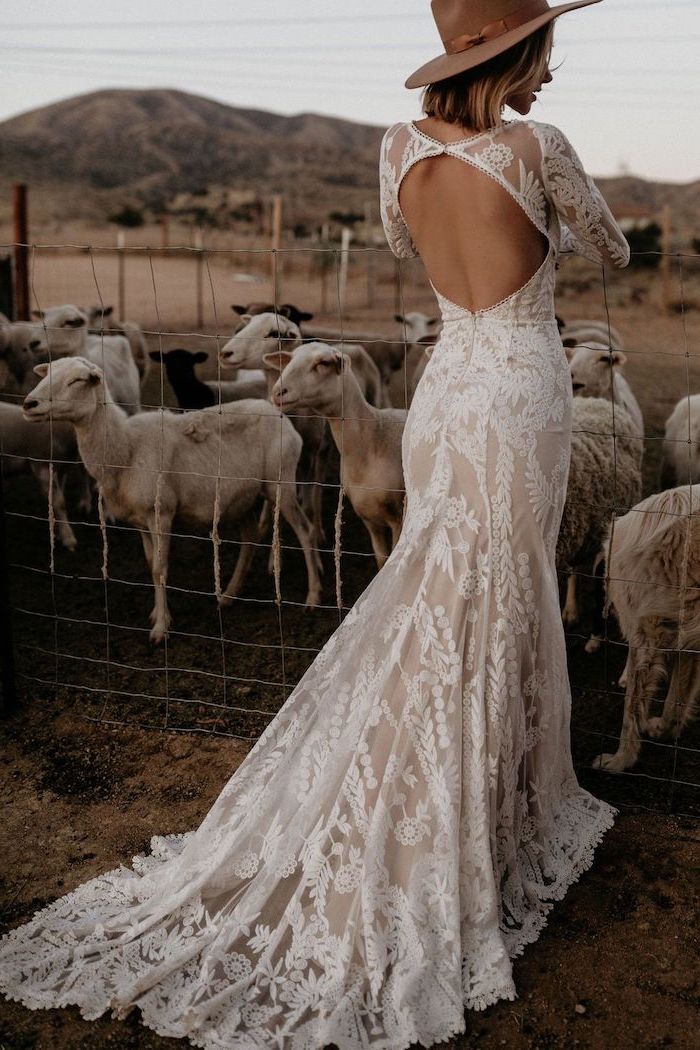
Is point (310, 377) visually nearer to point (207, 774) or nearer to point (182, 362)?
point (207, 774)

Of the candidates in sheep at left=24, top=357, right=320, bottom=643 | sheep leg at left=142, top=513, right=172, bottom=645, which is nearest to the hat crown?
sheep at left=24, top=357, right=320, bottom=643

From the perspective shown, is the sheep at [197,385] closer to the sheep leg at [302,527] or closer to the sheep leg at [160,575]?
the sheep leg at [302,527]

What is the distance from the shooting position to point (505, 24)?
2586 millimetres

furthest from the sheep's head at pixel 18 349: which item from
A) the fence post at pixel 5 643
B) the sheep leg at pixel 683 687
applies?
the sheep leg at pixel 683 687

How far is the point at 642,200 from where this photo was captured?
7181cm

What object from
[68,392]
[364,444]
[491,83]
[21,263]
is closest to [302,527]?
[364,444]

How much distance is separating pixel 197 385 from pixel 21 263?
353 inches

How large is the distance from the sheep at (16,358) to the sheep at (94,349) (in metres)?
0.36

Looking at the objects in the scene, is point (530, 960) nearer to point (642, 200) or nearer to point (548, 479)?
point (548, 479)

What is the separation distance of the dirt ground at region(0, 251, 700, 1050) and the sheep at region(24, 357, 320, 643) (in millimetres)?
450

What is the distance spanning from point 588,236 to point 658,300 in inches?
1005

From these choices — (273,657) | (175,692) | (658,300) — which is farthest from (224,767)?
(658,300)

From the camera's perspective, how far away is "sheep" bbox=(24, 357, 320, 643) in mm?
5559

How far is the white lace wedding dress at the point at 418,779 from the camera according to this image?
8.92ft
